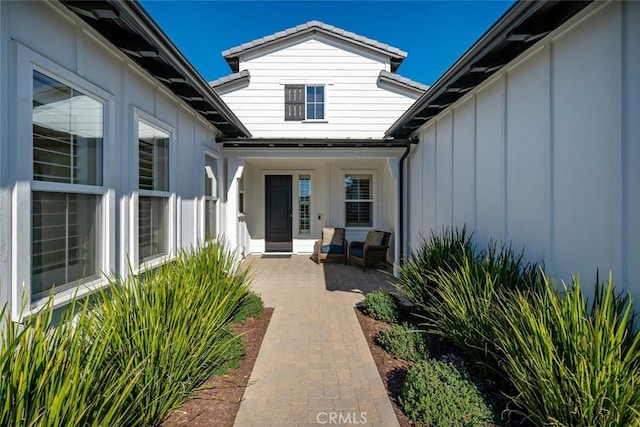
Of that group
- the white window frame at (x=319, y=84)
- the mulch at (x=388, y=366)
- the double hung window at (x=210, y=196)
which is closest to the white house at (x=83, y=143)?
the double hung window at (x=210, y=196)

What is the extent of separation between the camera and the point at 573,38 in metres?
2.73

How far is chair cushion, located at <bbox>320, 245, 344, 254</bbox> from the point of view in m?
8.76

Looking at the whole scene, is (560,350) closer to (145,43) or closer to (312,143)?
(145,43)

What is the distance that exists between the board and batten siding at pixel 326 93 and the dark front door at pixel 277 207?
180cm

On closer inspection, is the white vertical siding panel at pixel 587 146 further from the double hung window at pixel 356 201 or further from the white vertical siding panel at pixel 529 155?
the double hung window at pixel 356 201

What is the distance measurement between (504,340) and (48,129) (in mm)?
4030

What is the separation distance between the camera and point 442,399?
235cm

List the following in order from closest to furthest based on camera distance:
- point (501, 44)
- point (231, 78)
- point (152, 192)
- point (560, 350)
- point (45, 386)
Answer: point (45, 386)
point (560, 350)
point (501, 44)
point (152, 192)
point (231, 78)

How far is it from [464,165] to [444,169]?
720 millimetres

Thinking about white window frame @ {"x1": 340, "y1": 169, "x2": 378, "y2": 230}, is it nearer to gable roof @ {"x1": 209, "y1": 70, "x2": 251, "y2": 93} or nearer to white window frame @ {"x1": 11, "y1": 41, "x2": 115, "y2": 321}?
gable roof @ {"x1": 209, "y1": 70, "x2": 251, "y2": 93}

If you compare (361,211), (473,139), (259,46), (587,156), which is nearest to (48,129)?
(587,156)

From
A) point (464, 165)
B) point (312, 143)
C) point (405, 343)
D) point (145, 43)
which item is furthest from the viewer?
point (312, 143)

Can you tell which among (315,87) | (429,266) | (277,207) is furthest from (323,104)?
(429,266)

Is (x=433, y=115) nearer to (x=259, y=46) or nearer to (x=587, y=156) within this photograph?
(x=587, y=156)
